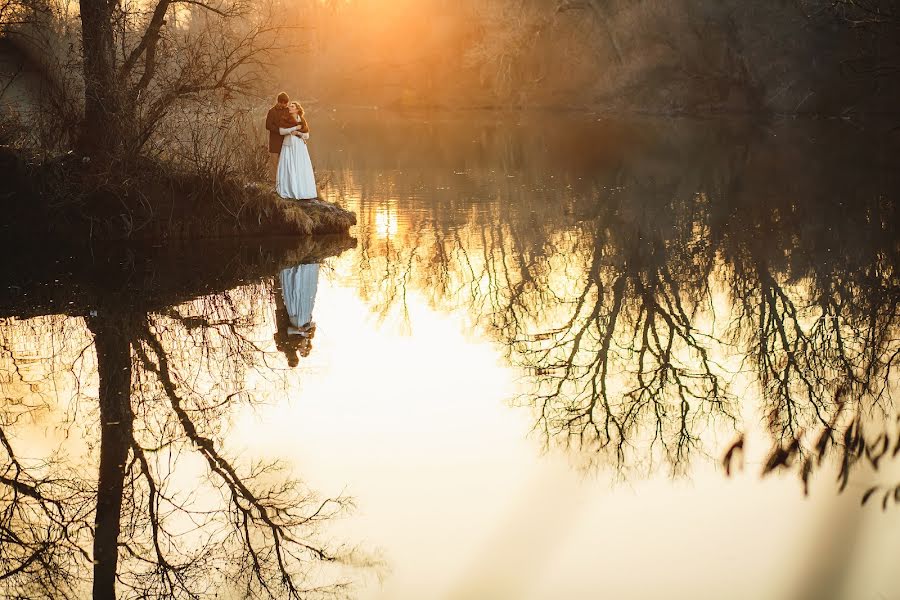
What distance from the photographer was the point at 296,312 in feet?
44.4

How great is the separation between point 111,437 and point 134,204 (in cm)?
1001

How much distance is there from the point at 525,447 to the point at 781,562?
2.60m

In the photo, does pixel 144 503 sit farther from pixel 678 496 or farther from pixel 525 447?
pixel 678 496

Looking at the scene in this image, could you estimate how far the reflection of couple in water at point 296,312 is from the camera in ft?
38.9

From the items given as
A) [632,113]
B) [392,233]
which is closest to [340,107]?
[632,113]

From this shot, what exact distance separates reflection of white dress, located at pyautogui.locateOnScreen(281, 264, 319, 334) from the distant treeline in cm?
2335

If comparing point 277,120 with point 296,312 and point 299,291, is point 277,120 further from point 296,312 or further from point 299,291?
point 296,312

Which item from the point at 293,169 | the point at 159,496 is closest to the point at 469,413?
the point at 159,496

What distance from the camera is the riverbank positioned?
17547 millimetres

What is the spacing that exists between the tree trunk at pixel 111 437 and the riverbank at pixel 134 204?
212 inches

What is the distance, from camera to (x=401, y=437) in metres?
8.99

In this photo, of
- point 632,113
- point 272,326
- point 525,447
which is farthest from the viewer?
point 632,113

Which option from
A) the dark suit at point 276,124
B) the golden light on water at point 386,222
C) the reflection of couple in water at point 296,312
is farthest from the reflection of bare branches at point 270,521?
the dark suit at point 276,124

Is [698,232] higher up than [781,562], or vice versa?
[698,232]
